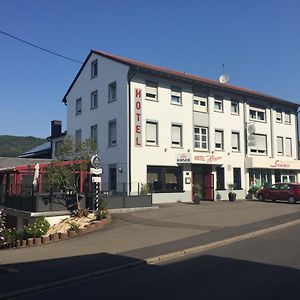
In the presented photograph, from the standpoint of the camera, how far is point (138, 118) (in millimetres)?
28812

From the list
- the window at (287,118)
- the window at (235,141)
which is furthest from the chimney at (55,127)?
the window at (287,118)

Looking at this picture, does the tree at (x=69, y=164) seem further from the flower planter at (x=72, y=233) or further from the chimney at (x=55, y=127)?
the chimney at (x=55, y=127)

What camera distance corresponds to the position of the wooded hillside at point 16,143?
234ft

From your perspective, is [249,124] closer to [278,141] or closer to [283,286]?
[278,141]

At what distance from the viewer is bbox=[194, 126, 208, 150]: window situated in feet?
107

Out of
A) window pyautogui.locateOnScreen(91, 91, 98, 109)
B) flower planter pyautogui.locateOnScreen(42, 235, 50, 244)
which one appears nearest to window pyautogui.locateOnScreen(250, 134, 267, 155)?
window pyautogui.locateOnScreen(91, 91, 98, 109)

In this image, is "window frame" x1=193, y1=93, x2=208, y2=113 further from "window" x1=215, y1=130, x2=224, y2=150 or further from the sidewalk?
the sidewalk

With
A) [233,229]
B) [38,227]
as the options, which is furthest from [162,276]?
[38,227]

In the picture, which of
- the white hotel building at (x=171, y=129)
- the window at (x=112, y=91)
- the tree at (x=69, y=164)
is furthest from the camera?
the window at (x=112, y=91)

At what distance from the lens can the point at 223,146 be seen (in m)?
34.3

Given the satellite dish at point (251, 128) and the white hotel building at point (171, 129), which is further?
the satellite dish at point (251, 128)

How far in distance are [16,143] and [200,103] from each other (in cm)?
5141

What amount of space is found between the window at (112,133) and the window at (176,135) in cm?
415

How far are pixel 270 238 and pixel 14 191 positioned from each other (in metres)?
15.7
